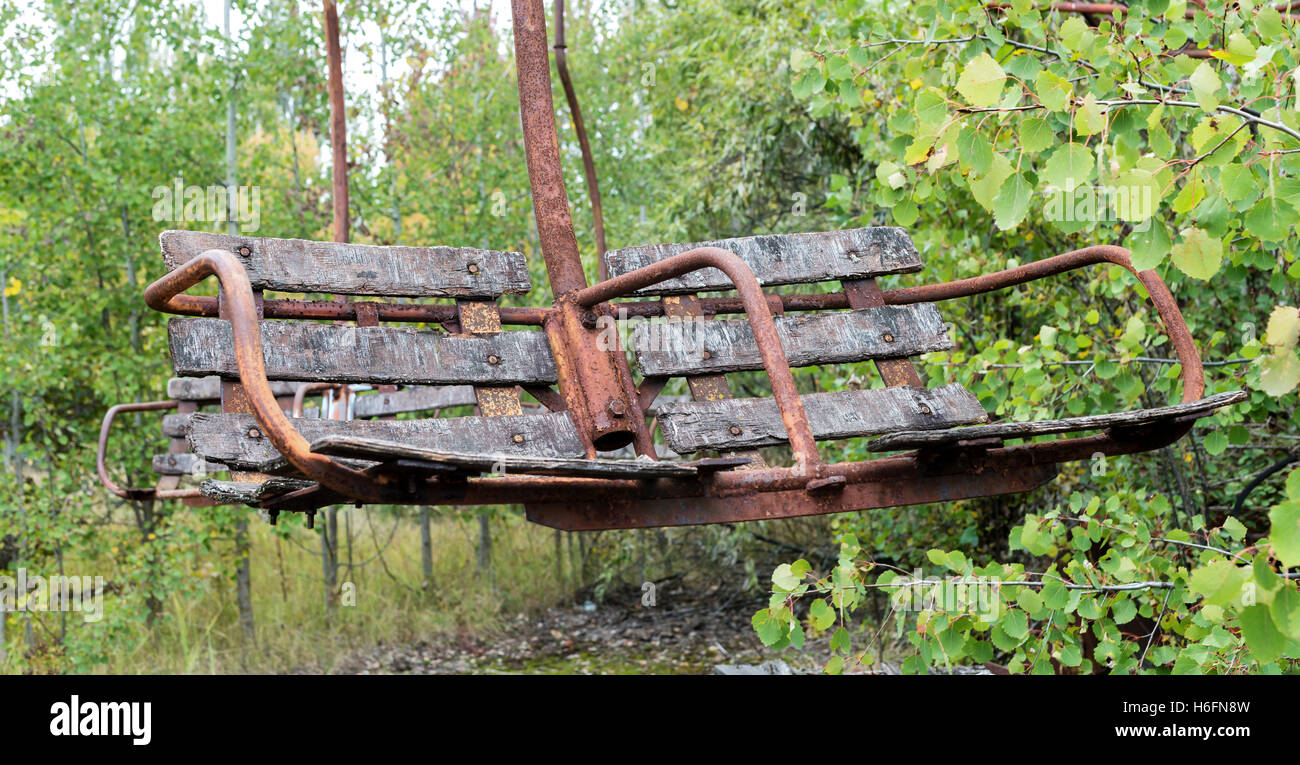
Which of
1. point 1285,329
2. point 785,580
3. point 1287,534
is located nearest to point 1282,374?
point 1285,329

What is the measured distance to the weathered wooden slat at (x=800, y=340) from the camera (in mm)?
2943

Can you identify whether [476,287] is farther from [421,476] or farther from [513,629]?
[513,629]

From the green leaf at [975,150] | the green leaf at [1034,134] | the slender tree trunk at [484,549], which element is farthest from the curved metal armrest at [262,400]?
the slender tree trunk at [484,549]

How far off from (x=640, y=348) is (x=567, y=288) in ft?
0.83

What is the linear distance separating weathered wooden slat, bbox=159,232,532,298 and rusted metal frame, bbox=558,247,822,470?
28.5 inches

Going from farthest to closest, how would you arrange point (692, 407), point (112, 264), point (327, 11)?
point (112, 264)
point (327, 11)
point (692, 407)

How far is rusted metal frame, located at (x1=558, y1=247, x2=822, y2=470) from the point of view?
2.05 metres

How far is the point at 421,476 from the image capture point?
6.09ft

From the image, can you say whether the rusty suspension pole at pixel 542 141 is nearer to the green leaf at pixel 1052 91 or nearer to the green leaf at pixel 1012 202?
the green leaf at pixel 1012 202

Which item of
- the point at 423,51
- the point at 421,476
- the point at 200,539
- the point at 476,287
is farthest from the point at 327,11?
the point at 423,51

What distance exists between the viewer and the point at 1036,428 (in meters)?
2.14

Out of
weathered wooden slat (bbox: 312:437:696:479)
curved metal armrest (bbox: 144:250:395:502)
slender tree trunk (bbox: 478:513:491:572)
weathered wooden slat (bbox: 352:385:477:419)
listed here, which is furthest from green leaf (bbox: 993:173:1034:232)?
slender tree trunk (bbox: 478:513:491:572)

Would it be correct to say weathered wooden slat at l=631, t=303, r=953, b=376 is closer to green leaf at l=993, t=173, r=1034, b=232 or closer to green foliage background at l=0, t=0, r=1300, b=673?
green foliage background at l=0, t=0, r=1300, b=673

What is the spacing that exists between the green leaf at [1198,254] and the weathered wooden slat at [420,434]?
58.2 inches
